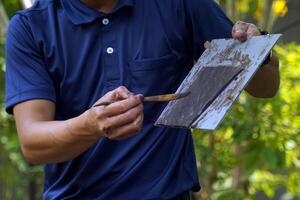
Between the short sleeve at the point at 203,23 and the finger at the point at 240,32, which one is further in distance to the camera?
the short sleeve at the point at 203,23

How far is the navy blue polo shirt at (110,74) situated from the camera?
2.18 m

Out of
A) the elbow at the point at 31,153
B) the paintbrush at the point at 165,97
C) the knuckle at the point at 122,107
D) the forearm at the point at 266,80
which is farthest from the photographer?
the forearm at the point at 266,80

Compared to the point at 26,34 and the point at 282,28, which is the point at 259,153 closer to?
the point at 282,28

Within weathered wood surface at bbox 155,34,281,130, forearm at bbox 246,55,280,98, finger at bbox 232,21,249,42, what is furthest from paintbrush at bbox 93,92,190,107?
forearm at bbox 246,55,280,98

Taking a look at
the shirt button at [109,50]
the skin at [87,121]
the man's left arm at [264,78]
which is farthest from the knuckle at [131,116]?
the man's left arm at [264,78]

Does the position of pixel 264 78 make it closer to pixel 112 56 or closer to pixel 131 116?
pixel 112 56

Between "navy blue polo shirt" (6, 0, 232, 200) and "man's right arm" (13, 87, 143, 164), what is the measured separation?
0.17ft

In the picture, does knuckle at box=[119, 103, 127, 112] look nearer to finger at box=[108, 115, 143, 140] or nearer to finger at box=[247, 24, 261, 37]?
finger at box=[108, 115, 143, 140]

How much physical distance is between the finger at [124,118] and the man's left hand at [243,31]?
0.43 metres

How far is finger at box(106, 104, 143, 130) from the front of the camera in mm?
1874

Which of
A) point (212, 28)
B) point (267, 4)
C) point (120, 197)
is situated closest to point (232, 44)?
point (212, 28)

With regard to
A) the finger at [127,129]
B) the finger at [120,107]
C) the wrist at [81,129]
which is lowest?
the wrist at [81,129]

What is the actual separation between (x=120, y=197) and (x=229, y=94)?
0.44 meters

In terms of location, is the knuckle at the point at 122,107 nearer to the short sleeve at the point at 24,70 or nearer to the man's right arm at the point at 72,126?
the man's right arm at the point at 72,126
